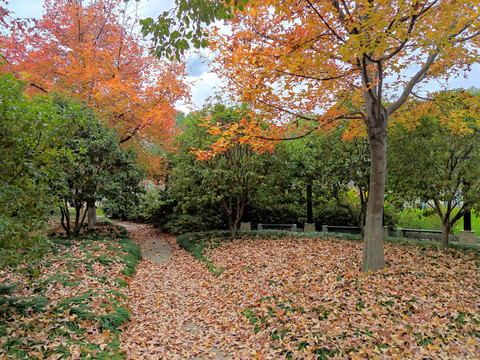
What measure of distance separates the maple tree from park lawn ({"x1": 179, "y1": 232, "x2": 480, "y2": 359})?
731 cm

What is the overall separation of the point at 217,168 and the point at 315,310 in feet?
21.4

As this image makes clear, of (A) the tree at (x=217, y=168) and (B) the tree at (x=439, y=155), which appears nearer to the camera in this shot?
(B) the tree at (x=439, y=155)

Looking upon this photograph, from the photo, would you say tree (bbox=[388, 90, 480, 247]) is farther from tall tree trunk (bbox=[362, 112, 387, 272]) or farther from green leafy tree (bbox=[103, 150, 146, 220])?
green leafy tree (bbox=[103, 150, 146, 220])

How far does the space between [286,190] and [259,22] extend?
291 inches

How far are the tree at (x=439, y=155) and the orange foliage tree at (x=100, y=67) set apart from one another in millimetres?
8506

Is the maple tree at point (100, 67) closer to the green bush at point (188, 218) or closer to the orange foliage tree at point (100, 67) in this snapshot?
the orange foliage tree at point (100, 67)

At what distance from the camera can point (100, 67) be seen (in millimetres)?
10680

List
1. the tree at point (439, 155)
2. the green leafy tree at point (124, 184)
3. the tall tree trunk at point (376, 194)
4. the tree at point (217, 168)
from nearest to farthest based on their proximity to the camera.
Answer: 1. the tall tree trunk at point (376, 194)
2. the tree at point (439, 155)
3. the green leafy tree at point (124, 184)
4. the tree at point (217, 168)

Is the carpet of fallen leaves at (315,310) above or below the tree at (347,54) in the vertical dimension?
below

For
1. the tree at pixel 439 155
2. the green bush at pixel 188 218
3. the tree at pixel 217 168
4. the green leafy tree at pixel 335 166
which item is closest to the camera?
the tree at pixel 439 155

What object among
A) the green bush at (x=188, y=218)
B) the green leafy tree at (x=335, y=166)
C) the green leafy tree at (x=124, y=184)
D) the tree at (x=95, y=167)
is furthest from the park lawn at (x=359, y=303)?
the green bush at (x=188, y=218)

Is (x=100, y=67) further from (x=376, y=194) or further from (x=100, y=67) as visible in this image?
(x=376, y=194)

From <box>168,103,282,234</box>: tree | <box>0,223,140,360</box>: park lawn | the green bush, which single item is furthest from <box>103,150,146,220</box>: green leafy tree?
<box>0,223,140,360</box>: park lawn

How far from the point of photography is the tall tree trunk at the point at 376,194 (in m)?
5.69
